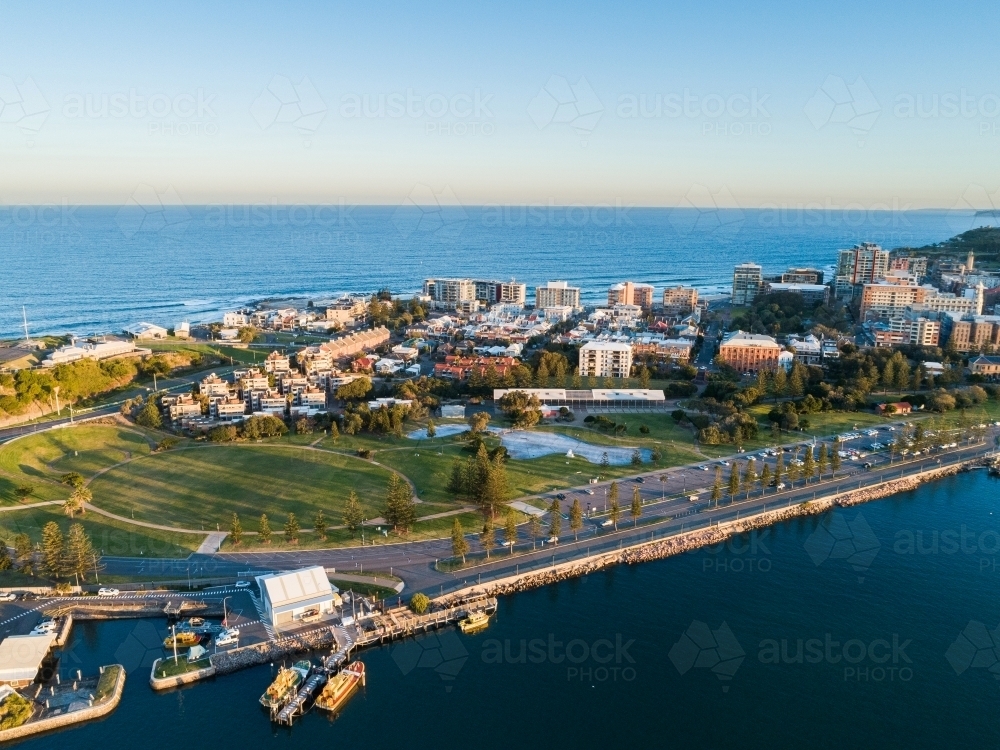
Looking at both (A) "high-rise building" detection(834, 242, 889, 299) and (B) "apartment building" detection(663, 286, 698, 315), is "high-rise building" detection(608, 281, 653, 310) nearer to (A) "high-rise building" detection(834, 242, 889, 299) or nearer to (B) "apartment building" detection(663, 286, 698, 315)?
(B) "apartment building" detection(663, 286, 698, 315)

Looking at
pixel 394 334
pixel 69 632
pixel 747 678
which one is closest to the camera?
pixel 747 678

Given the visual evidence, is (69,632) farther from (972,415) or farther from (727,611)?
(972,415)

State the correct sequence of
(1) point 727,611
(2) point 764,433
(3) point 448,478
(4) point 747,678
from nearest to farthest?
(4) point 747,678
(1) point 727,611
(3) point 448,478
(2) point 764,433

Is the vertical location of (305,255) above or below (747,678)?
above

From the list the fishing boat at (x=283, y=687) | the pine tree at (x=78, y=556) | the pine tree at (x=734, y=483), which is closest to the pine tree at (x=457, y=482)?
the fishing boat at (x=283, y=687)

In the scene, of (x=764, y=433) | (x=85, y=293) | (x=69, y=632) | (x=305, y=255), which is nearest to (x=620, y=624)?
(x=69, y=632)

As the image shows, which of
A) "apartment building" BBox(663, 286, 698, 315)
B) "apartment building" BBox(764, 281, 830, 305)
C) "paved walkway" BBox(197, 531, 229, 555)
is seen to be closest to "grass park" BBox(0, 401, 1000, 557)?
"paved walkway" BBox(197, 531, 229, 555)

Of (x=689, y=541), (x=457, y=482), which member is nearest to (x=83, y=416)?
(x=457, y=482)
